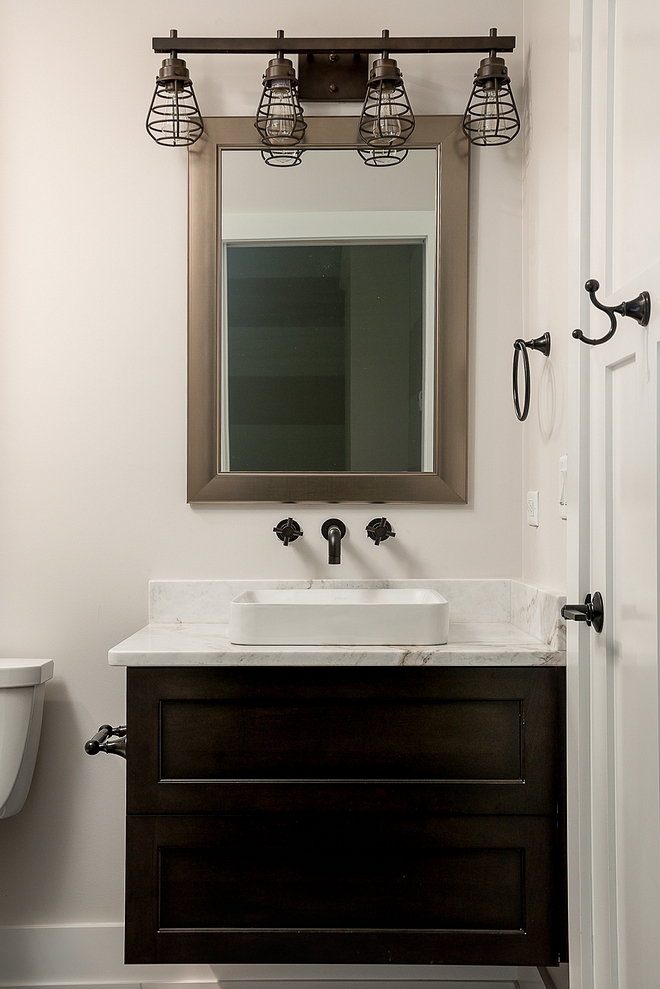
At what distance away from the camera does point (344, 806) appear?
1.58 m

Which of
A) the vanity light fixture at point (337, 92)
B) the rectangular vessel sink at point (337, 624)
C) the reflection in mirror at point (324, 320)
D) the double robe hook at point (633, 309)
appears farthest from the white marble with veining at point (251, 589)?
the vanity light fixture at point (337, 92)

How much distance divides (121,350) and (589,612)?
4.28 feet

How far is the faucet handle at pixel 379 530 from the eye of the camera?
78.4 inches

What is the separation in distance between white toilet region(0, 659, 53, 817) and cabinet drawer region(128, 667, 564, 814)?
42cm

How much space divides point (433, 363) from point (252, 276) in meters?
0.51

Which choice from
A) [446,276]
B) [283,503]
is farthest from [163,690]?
[446,276]

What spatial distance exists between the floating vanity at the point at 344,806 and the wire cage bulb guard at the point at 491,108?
1.26 meters

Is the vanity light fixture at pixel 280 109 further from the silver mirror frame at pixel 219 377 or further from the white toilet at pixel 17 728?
the white toilet at pixel 17 728

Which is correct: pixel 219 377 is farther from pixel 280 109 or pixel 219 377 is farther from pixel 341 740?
pixel 341 740

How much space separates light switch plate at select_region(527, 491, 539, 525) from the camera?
1.91m

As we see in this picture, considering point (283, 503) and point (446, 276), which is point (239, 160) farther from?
point (283, 503)

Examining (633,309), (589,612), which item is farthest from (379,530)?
(633,309)

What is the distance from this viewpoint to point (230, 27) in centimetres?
203

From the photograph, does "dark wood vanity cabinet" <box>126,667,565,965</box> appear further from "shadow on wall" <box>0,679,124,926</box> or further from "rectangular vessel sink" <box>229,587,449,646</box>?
"shadow on wall" <box>0,679,124,926</box>
